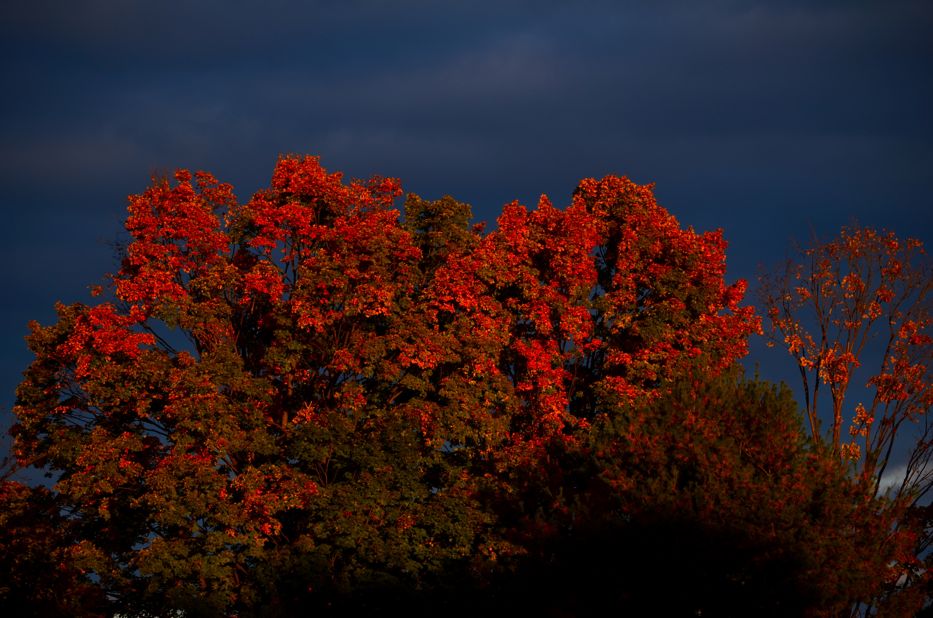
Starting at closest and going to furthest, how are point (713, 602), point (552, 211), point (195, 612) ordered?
point (713, 602) < point (195, 612) < point (552, 211)

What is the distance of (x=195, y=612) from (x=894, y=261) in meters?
30.1

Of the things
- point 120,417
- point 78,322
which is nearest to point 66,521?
point 120,417

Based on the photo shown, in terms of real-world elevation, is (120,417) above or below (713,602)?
above

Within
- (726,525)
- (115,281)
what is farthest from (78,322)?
(726,525)

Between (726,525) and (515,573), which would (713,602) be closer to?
(726,525)

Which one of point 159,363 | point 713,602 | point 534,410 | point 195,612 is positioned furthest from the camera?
point 534,410

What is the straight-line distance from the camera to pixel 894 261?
45219 millimetres

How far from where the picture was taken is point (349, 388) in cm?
4003

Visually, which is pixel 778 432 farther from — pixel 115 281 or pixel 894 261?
pixel 115 281

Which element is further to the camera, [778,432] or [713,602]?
[778,432]

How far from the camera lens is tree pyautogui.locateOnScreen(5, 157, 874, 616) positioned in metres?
36.5

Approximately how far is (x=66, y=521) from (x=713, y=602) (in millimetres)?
22166

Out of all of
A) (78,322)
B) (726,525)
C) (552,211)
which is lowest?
(726,525)

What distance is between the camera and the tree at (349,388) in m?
36.5
